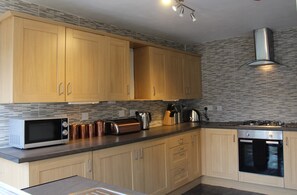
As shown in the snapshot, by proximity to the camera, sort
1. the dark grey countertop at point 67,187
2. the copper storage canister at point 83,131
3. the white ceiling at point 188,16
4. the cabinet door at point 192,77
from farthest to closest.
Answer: the cabinet door at point 192,77 < the copper storage canister at point 83,131 < the white ceiling at point 188,16 < the dark grey countertop at point 67,187

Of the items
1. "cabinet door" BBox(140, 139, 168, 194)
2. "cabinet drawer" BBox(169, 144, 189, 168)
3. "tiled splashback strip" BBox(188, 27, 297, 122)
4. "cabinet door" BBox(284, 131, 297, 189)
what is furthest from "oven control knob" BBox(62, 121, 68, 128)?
"tiled splashback strip" BBox(188, 27, 297, 122)

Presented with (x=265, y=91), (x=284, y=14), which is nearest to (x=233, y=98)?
(x=265, y=91)

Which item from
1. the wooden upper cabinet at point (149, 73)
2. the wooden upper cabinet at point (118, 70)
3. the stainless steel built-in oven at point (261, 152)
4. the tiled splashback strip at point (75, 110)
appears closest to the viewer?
the tiled splashback strip at point (75, 110)

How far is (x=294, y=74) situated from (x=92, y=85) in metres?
2.91

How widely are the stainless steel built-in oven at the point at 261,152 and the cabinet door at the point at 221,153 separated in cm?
10

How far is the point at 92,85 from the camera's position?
2.76 m

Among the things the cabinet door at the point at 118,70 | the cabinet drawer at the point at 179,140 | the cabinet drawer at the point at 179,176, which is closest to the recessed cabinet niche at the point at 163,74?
the cabinet door at the point at 118,70

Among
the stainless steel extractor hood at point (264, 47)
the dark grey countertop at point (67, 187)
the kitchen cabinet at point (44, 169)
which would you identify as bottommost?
the kitchen cabinet at point (44, 169)

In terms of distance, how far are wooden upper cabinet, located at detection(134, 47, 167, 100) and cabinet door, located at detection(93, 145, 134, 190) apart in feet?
3.33

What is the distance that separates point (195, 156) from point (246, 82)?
57.5 inches

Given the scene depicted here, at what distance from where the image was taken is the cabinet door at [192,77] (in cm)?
426

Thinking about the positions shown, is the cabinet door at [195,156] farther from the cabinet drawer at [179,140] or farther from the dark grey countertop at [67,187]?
the dark grey countertop at [67,187]

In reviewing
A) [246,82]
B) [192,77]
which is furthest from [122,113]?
[246,82]

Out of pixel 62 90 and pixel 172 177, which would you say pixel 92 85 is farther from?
pixel 172 177
